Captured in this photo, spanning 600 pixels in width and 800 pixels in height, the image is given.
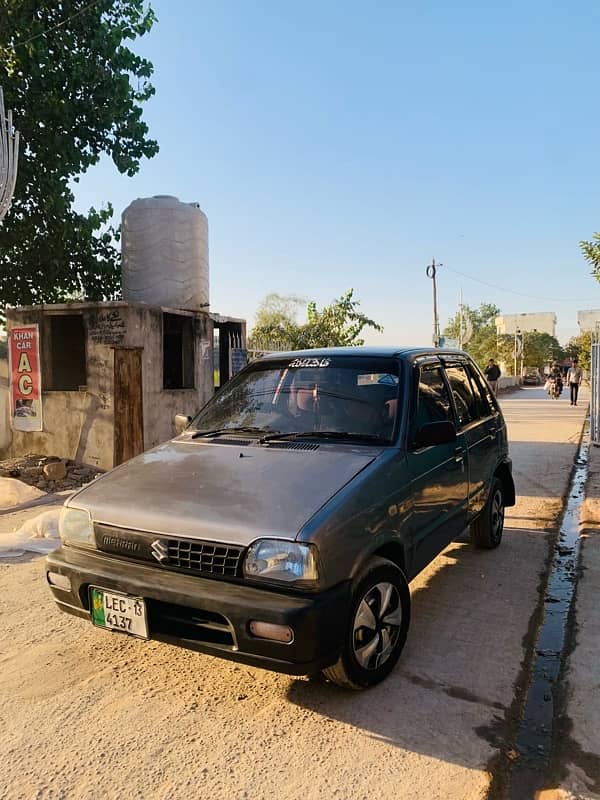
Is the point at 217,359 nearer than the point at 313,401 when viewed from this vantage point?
No

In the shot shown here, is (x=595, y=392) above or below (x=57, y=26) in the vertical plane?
below

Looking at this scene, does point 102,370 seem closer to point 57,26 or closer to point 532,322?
point 57,26

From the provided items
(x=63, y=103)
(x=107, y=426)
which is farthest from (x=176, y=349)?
(x=63, y=103)

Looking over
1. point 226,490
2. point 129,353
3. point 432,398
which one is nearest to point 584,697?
point 432,398

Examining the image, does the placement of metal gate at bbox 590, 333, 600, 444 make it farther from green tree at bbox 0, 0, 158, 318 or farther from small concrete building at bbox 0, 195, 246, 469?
green tree at bbox 0, 0, 158, 318

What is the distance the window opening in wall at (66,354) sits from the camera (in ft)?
30.4

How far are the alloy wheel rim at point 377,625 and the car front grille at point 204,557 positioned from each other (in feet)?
2.06

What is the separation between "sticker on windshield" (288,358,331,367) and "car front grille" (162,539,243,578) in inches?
65.2

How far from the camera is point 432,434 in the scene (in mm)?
3441

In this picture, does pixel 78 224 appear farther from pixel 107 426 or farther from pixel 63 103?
pixel 107 426

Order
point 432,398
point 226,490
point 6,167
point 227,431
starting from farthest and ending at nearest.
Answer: point 6,167
point 432,398
point 227,431
point 226,490

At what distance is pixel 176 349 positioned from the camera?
33.2 feet

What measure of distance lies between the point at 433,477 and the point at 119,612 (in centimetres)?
193

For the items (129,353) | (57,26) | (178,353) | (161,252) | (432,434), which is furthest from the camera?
(57,26)
